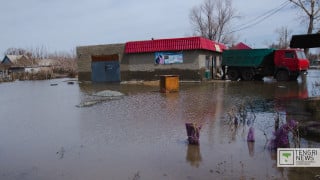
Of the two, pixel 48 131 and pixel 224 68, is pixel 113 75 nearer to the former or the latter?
pixel 224 68

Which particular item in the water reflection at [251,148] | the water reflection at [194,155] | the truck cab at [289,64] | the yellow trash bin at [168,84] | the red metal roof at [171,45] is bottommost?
the water reflection at [194,155]

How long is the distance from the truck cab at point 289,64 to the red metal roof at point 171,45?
19.7ft

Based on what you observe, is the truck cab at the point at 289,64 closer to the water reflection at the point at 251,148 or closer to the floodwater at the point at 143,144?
the floodwater at the point at 143,144

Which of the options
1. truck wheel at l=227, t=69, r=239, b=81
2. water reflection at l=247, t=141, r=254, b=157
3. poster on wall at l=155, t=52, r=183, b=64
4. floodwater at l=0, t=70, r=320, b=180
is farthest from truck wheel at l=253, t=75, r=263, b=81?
water reflection at l=247, t=141, r=254, b=157

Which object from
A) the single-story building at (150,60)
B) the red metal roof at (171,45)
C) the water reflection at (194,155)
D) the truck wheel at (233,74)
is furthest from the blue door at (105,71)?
the water reflection at (194,155)

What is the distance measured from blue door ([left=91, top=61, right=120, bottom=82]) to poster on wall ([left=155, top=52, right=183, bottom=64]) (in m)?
4.11

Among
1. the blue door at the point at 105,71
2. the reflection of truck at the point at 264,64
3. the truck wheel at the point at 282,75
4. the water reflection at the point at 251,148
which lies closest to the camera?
the water reflection at the point at 251,148

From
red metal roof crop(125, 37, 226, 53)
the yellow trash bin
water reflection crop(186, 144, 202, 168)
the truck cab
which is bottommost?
water reflection crop(186, 144, 202, 168)

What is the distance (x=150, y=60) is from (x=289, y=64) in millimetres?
11554

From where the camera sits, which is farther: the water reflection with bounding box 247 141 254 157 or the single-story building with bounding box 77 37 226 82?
the single-story building with bounding box 77 37 226 82

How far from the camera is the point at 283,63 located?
25.8 metres

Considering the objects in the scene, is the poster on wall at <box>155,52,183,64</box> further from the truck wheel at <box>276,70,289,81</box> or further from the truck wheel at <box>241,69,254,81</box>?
the truck wheel at <box>276,70,289,81</box>

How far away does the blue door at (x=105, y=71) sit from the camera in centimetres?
3334

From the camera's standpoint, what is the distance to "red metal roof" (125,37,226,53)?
29188 millimetres
